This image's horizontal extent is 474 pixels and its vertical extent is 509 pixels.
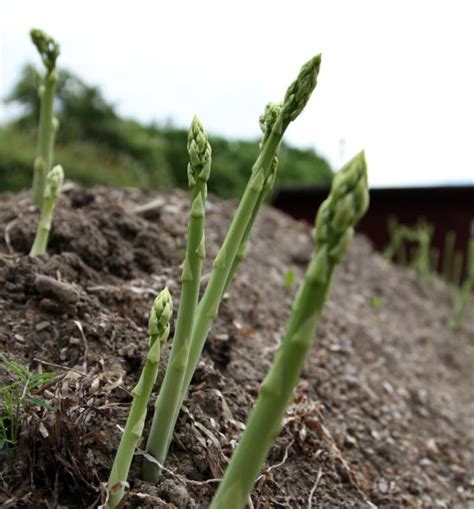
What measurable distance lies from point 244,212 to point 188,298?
21 centimetres

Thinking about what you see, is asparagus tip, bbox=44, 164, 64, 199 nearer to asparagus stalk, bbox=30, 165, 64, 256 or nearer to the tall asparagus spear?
asparagus stalk, bbox=30, 165, 64, 256

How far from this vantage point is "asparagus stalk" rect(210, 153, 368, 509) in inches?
39.5

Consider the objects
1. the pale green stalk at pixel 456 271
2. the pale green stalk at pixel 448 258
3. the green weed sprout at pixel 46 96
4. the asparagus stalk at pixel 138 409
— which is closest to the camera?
the asparagus stalk at pixel 138 409

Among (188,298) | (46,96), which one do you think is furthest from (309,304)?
(46,96)

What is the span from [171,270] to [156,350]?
125 centimetres

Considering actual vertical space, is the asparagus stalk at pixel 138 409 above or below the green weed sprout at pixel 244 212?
below

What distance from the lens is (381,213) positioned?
8.70 metres

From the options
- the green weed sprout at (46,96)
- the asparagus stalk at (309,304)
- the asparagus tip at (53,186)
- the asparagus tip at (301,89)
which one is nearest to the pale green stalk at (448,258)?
the green weed sprout at (46,96)

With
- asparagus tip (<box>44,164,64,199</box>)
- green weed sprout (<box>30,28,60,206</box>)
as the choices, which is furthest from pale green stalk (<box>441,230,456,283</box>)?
asparagus tip (<box>44,164,64,199</box>)

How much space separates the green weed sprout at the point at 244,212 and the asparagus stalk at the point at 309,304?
0.30m

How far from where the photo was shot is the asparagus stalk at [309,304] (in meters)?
1.00

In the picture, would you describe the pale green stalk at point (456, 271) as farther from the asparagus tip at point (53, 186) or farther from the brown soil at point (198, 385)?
the asparagus tip at point (53, 186)

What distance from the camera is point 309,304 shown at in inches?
39.8

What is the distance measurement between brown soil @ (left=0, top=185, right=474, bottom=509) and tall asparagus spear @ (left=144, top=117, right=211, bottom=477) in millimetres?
99
